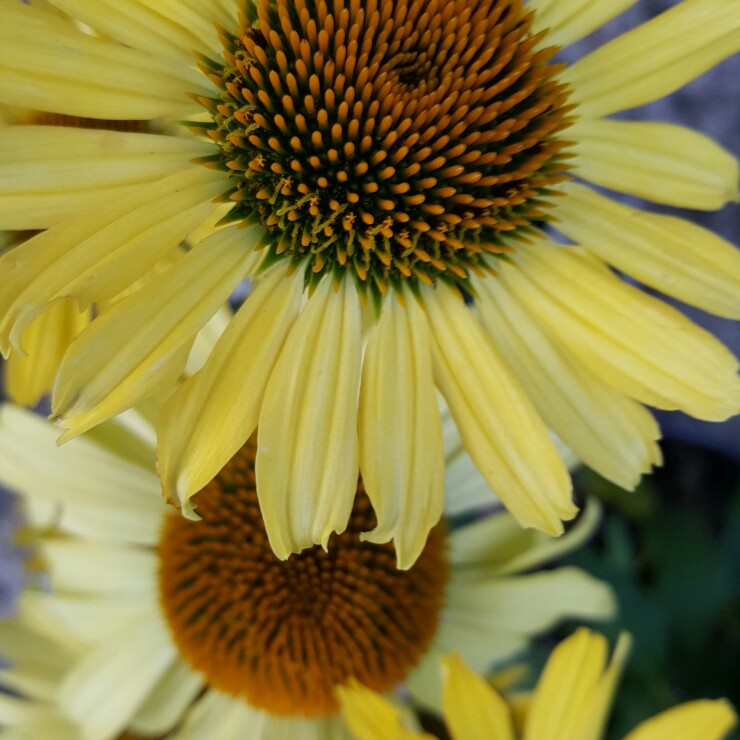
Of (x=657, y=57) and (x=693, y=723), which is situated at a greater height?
(x=657, y=57)

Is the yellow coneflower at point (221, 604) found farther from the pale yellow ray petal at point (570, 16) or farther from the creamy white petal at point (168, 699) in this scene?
the pale yellow ray petal at point (570, 16)

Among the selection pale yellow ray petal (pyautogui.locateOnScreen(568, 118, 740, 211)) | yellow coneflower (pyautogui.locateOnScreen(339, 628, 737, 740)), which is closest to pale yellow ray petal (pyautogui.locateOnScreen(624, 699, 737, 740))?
yellow coneflower (pyautogui.locateOnScreen(339, 628, 737, 740))

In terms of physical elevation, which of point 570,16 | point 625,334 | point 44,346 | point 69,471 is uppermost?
point 570,16

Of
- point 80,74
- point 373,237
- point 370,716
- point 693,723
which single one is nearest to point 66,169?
point 80,74

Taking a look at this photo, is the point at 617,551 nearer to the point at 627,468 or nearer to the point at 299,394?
the point at 627,468

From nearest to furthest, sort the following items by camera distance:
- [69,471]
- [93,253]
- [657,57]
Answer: [93,253] < [657,57] < [69,471]

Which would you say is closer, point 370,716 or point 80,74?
point 80,74

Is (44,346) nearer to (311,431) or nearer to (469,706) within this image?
(311,431)
